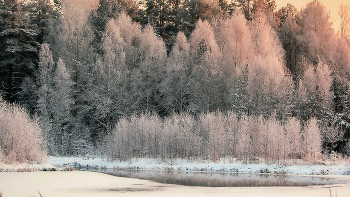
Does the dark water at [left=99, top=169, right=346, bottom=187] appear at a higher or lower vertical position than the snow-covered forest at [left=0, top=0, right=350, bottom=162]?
lower

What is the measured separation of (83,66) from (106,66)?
3.73 meters

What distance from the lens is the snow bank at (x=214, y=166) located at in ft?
101

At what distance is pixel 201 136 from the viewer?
36.8 meters

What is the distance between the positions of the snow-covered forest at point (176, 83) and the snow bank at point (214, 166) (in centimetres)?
135

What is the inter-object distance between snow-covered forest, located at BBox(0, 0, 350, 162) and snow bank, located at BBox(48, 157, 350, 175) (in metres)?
1.35

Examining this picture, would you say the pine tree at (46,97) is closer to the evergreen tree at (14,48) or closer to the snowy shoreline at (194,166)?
the evergreen tree at (14,48)

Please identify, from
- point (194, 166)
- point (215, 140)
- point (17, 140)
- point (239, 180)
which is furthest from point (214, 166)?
point (17, 140)

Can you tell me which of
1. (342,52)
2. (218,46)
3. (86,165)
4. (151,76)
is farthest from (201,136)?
(342,52)

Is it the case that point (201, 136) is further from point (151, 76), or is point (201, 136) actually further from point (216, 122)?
point (151, 76)

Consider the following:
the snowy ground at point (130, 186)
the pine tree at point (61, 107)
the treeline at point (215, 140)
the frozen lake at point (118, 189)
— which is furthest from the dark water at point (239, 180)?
the pine tree at point (61, 107)

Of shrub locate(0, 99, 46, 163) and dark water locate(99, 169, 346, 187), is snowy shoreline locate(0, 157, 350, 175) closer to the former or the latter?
shrub locate(0, 99, 46, 163)

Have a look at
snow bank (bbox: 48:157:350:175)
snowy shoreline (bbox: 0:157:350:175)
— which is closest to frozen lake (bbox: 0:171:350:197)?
snowy shoreline (bbox: 0:157:350:175)

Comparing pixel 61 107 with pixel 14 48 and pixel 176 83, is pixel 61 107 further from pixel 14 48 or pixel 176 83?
pixel 176 83

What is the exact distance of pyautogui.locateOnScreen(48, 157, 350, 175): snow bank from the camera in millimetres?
30691
